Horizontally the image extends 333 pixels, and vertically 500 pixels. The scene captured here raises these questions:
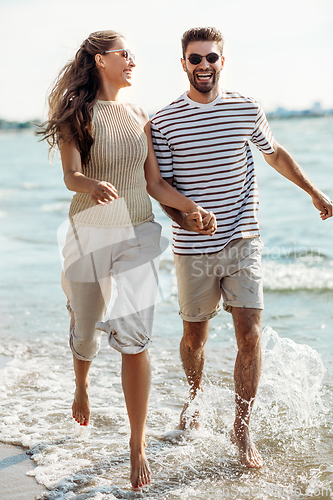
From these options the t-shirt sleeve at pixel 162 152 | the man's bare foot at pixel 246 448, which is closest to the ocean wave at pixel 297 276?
the man's bare foot at pixel 246 448

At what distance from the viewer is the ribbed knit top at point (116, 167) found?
10.3 feet

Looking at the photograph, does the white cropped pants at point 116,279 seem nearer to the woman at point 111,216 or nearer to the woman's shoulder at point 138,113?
the woman at point 111,216

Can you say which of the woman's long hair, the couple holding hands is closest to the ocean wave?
the couple holding hands

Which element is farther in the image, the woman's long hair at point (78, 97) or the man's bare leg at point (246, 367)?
the man's bare leg at point (246, 367)

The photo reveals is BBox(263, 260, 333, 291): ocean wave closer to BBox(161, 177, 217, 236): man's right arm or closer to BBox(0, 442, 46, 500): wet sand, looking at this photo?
BBox(161, 177, 217, 236): man's right arm

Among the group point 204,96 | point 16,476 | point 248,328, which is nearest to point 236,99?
point 204,96

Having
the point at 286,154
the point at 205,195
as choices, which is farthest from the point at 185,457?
the point at 286,154

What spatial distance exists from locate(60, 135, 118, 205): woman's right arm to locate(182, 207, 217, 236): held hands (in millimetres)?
582

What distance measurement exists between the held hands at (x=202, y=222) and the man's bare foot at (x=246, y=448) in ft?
3.85

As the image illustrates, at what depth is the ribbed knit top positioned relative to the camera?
10.3 feet

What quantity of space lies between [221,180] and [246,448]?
156 centimetres

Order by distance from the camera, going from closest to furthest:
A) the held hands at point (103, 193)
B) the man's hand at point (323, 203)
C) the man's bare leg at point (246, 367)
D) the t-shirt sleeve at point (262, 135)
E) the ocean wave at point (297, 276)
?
1. the held hands at point (103, 193)
2. the man's bare leg at point (246, 367)
3. the t-shirt sleeve at point (262, 135)
4. the man's hand at point (323, 203)
5. the ocean wave at point (297, 276)

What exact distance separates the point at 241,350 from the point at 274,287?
410 cm

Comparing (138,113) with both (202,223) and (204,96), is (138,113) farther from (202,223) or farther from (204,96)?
(202,223)
